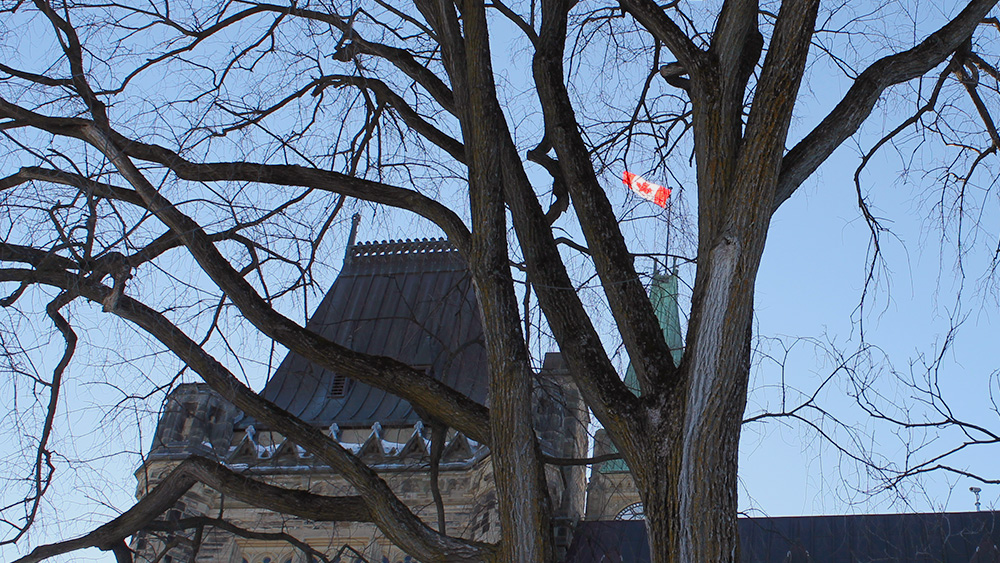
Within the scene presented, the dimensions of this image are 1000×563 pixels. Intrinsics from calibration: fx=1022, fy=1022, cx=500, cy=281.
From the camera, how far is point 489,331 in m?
4.23

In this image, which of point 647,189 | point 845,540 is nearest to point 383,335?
point 845,540

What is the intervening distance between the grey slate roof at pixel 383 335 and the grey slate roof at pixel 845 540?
3190 mm

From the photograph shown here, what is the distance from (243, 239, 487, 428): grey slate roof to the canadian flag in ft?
20.7

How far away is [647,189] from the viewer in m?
5.79

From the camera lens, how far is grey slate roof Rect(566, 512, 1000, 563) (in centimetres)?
873

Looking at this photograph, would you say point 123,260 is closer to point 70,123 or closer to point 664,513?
point 70,123

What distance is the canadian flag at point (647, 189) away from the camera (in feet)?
18.8

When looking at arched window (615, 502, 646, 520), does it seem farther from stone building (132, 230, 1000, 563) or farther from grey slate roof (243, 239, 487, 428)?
grey slate roof (243, 239, 487, 428)

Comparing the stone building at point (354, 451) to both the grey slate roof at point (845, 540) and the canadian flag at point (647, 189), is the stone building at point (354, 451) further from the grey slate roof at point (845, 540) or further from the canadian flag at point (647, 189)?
the canadian flag at point (647, 189)

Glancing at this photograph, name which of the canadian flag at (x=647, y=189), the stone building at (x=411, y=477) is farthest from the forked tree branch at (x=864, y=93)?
the stone building at (x=411, y=477)

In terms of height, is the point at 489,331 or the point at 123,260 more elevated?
the point at 123,260

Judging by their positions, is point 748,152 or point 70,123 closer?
point 748,152

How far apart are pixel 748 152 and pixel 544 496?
1.53 metres

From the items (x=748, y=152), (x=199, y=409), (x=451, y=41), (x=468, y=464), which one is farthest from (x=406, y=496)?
(x=748, y=152)
